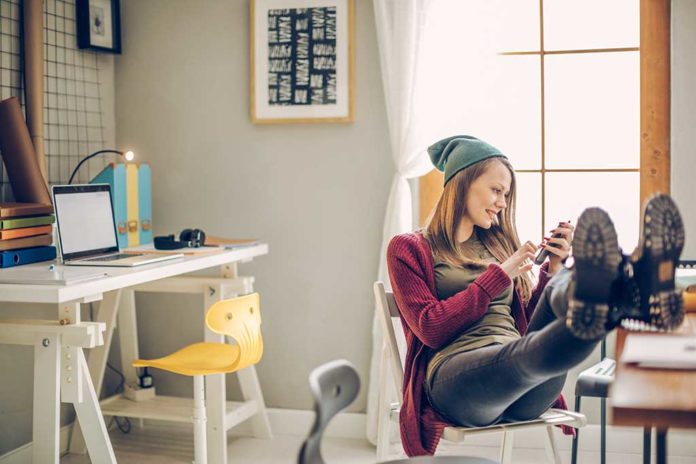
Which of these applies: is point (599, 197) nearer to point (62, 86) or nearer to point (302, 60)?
point (302, 60)

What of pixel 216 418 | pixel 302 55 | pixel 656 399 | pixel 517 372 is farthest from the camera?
pixel 302 55

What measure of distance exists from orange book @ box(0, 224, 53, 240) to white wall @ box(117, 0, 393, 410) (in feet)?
2.91

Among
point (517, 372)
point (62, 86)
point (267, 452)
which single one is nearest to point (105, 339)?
point (267, 452)

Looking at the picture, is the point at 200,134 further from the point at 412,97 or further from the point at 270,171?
the point at 412,97

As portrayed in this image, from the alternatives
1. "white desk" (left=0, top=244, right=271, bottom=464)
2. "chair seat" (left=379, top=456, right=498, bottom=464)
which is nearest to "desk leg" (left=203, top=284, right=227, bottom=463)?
"white desk" (left=0, top=244, right=271, bottom=464)

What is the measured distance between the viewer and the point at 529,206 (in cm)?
336

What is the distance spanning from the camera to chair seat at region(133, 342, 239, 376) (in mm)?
2754

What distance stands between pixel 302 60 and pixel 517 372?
187cm

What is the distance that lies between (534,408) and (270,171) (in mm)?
1697

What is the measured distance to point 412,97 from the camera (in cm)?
330

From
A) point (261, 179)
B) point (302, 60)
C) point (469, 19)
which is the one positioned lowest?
point (261, 179)

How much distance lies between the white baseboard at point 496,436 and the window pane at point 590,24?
56.7 inches

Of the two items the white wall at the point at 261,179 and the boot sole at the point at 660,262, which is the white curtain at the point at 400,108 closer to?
the white wall at the point at 261,179

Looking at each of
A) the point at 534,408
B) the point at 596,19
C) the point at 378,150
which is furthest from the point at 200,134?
the point at 534,408
